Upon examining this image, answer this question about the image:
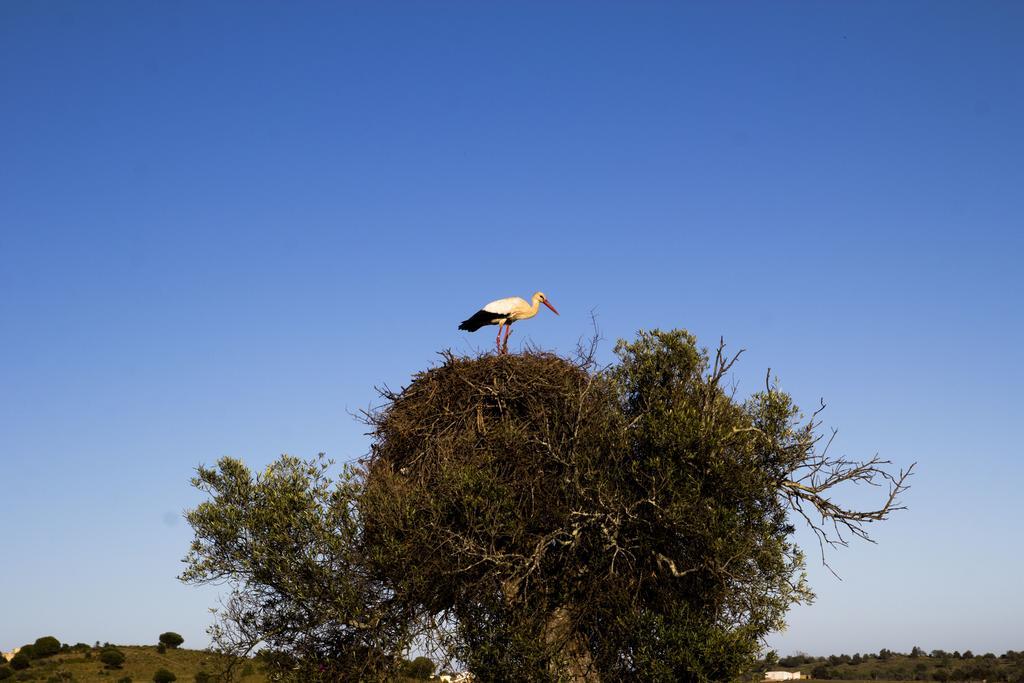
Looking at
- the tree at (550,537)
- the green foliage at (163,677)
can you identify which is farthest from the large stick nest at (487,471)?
the green foliage at (163,677)

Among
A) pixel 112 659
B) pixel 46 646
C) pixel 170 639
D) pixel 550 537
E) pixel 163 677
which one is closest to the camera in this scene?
pixel 550 537

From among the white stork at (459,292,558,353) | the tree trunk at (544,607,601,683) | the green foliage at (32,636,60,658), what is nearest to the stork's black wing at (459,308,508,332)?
the white stork at (459,292,558,353)

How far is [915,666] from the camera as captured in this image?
68.2 meters

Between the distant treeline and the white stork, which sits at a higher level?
the white stork

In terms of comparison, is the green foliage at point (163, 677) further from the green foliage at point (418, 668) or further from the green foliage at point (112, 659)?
the green foliage at point (418, 668)

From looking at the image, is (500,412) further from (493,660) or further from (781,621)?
(781,621)

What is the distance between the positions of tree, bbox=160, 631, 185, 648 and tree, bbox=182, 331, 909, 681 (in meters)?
56.7

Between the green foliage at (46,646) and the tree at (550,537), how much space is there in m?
52.1

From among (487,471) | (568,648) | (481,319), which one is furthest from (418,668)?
(481,319)

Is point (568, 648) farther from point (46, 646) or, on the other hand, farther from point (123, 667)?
point (46, 646)

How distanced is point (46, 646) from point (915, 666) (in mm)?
62694

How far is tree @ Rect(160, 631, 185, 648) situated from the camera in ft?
251

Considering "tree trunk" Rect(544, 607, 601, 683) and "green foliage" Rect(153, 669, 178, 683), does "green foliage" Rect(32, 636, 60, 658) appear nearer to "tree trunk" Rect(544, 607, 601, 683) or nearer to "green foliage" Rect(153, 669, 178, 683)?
"green foliage" Rect(153, 669, 178, 683)

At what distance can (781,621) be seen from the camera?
24.8 m
